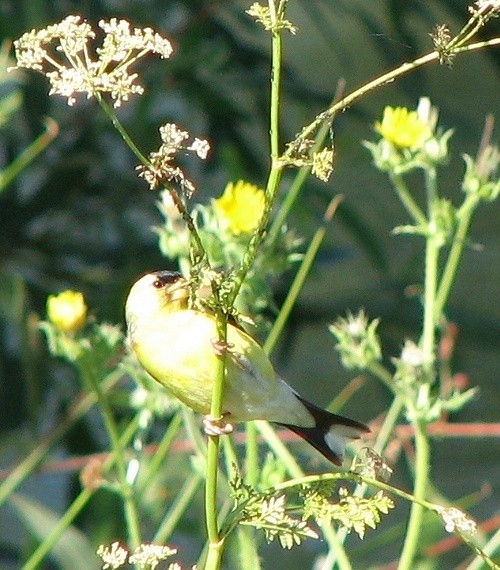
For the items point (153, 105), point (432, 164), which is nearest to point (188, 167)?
point (153, 105)

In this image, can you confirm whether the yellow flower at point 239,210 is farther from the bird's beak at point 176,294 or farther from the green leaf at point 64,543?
the green leaf at point 64,543

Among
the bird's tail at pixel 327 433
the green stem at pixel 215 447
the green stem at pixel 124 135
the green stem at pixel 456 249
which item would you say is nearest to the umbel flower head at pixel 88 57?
the green stem at pixel 124 135

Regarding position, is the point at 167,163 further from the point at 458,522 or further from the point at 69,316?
the point at 69,316

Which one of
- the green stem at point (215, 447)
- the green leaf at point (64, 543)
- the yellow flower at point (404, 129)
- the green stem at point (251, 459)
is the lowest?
the green stem at point (215, 447)

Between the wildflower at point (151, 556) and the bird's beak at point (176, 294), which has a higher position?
the bird's beak at point (176, 294)

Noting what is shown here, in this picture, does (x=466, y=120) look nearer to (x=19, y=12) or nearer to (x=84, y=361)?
(x=19, y=12)

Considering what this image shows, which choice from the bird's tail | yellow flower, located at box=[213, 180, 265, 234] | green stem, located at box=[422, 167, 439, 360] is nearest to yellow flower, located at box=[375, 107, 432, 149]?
green stem, located at box=[422, 167, 439, 360]
